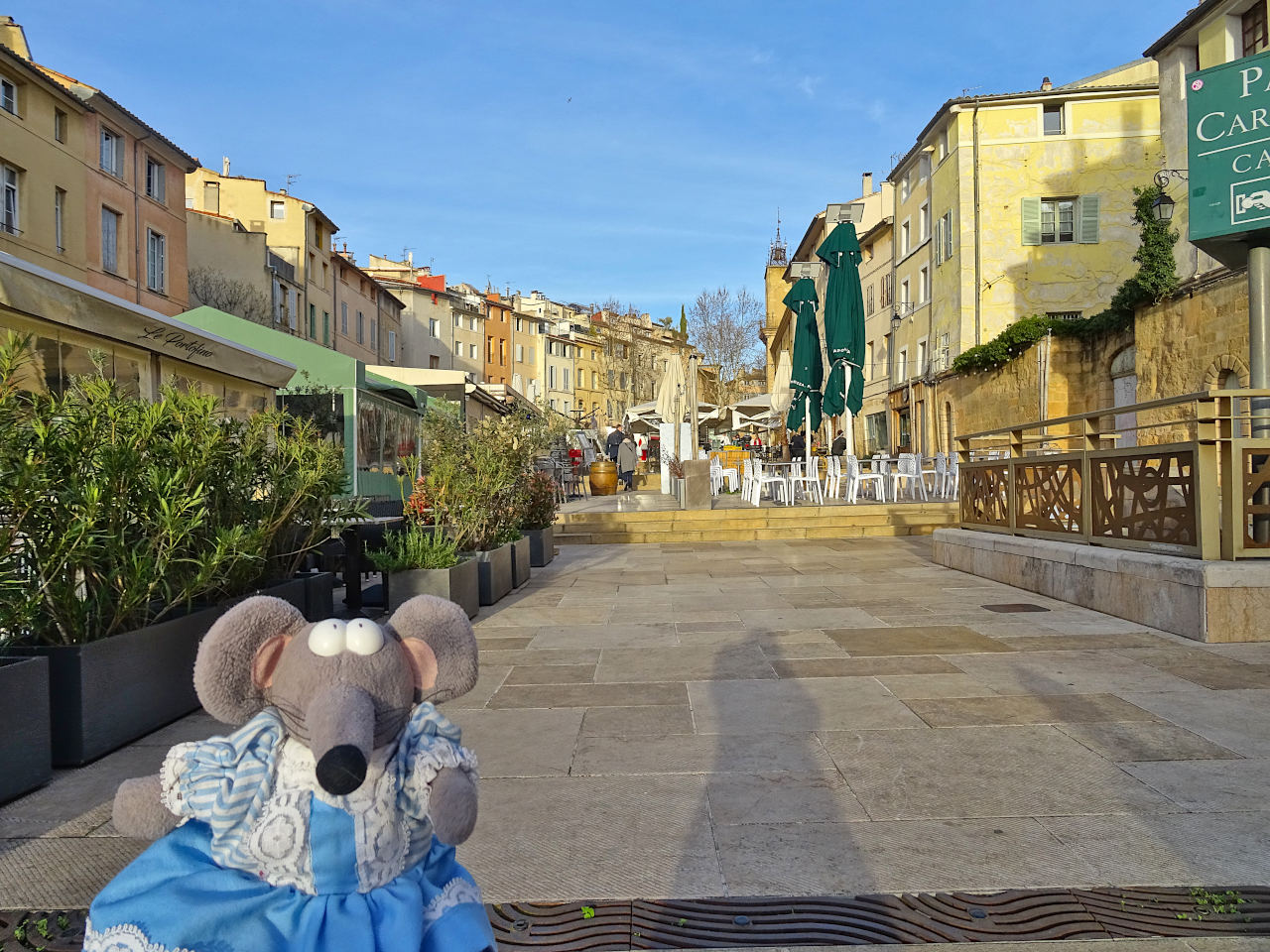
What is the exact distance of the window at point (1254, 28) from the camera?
17.2m

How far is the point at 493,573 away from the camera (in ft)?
26.2

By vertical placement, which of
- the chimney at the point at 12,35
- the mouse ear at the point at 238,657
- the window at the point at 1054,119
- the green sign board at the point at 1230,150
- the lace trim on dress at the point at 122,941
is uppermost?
the window at the point at 1054,119

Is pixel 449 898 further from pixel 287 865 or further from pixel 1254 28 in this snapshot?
pixel 1254 28

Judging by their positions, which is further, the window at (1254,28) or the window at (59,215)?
the window at (59,215)

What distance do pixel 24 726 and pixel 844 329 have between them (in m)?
15.5

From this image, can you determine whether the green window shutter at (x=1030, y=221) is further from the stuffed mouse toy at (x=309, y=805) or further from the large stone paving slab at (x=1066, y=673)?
the stuffed mouse toy at (x=309, y=805)

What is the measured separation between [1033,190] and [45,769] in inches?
1207

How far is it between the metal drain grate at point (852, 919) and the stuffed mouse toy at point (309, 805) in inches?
38.6

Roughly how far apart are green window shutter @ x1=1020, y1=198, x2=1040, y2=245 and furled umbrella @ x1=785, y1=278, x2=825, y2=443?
456 inches

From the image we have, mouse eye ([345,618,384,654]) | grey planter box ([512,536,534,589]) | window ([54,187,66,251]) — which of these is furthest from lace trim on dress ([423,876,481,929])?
window ([54,187,66,251])

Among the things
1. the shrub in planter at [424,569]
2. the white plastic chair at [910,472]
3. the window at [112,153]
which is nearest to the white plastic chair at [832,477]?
the white plastic chair at [910,472]

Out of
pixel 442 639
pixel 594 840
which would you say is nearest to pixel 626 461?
pixel 594 840

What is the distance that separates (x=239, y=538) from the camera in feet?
14.6

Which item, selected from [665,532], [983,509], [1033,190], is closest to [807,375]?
[665,532]
